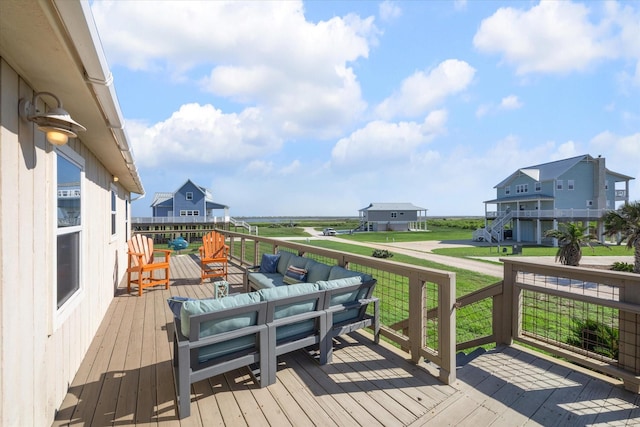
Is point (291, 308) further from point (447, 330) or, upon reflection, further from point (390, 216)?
point (390, 216)

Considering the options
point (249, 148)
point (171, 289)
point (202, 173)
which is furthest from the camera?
point (202, 173)

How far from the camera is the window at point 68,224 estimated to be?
2.42 meters

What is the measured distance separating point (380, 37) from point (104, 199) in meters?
6.68

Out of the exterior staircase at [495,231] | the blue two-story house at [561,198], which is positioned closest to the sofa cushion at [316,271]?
the blue two-story house at [561,198]

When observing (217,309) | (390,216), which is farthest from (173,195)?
(217,309)

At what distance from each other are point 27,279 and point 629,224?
16.0 m

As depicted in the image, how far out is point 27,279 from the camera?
5.76 ft

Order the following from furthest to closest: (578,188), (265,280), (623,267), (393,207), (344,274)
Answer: (393,207) → (578,188) → (623,267) → (265,280) → (344,274)

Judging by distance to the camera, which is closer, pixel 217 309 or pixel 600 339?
pixel 217 309

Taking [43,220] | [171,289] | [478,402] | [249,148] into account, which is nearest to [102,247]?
[171,289]

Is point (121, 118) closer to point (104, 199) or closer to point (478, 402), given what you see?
point (104, 199)

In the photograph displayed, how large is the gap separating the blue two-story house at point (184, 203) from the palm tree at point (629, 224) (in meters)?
24.8

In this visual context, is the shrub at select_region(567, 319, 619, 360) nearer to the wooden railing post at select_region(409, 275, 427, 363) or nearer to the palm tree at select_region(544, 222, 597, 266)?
the wooden railing post at select_region(409, 275, 427, 363)

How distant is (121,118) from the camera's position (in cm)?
246
